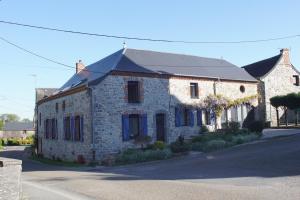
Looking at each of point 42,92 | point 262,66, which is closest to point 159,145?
point 262,66

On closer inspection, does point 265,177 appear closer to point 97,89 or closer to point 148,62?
point 97,89

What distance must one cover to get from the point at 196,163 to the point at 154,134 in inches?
283

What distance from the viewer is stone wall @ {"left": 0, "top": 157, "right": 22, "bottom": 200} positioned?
684 centimetres

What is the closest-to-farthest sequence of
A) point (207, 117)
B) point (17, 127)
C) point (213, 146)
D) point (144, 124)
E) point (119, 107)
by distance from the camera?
point (213, 146) < point (119, 107) < point (144, 124) < point (207, 117) < point (17, 127)

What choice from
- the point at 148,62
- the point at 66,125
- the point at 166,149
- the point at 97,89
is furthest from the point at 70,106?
the point at 166,149

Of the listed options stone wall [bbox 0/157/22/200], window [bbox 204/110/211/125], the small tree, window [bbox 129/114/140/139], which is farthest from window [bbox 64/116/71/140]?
stone wall [bbox 0/157/22/200]

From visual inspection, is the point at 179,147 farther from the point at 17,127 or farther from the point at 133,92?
the point at 17,127

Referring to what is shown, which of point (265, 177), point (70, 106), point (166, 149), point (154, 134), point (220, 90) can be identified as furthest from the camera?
point (220, 90)

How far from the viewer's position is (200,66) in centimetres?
2938

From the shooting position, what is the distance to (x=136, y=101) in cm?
2419

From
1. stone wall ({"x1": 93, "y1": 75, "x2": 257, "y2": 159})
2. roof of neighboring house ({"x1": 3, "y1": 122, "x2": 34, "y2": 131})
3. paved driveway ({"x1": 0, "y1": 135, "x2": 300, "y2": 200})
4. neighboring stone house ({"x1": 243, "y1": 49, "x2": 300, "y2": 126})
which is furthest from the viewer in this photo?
roof of neighboring house ({"x1": 3, "y1": 122, "x2": 34, "y2": 131})

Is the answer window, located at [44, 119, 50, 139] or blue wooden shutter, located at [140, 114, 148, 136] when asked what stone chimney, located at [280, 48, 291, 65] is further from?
window, located at [44, 119, 50, 139]

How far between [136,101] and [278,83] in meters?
16.7

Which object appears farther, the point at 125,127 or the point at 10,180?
the point at 125,127
